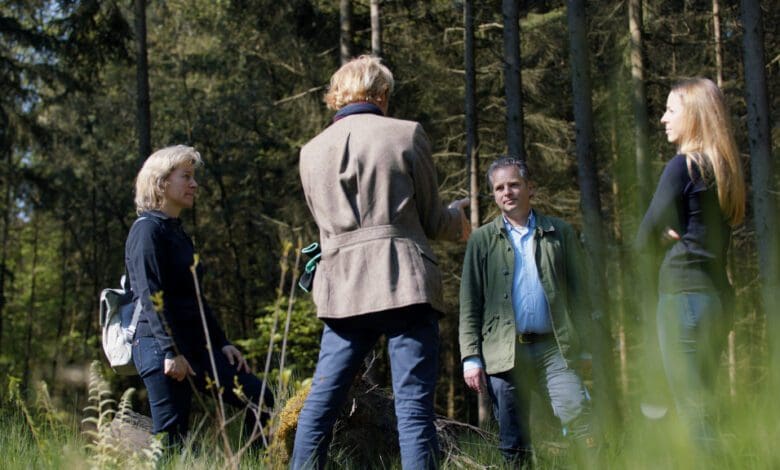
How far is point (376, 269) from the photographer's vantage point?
3412 mm

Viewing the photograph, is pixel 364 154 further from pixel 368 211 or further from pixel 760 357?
pixel 760 357

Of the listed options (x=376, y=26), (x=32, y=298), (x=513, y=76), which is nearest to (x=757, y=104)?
(x=513, y=76)

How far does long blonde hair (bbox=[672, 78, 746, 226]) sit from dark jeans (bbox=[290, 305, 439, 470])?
1.22 metres

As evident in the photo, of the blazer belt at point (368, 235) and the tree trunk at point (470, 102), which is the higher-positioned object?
the tree trunk at point (470, 102)

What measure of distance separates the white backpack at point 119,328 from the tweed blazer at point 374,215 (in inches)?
48.5

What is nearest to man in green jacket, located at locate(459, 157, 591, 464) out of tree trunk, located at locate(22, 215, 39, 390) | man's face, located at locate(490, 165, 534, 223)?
man's face, located at locate(490, 165, 534, 223)

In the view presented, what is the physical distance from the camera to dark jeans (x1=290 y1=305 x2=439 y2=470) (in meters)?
3.38

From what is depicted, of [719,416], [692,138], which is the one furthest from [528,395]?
[692,138]

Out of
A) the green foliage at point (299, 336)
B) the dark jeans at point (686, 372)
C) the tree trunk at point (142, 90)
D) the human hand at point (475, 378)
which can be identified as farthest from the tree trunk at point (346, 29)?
the dark jeans at point (686, 372)

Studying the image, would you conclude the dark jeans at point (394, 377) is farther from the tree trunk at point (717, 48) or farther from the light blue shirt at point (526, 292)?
the tree trunk at point (717, 48)

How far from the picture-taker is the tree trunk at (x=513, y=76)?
12.5 meters

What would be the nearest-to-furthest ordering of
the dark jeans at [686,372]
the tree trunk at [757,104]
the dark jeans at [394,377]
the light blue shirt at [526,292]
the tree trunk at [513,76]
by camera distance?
the dark jeans at [686,372] < the dark jeans at [394,377] < the light blue shirt at [526,292] < the tree trunk at [757,104] < the tree trunk at [513,76]

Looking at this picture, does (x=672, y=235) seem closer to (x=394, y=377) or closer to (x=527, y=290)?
(x=394, y=377)

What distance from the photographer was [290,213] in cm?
1970
